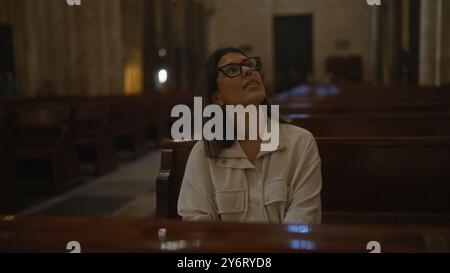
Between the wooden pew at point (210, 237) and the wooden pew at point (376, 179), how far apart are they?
1221 mm

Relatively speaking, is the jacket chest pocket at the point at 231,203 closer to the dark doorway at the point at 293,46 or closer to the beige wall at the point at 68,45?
the beige wall at the point at 68,45

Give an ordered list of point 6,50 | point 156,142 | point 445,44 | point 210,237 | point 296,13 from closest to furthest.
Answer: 1. point 210,237
2. point 445,44
3. point 156,142
4. point 6,50
5. point 296,13

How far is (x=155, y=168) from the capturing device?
25.3 feet

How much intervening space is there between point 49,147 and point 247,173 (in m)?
4.82

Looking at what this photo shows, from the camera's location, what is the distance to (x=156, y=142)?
10273mm

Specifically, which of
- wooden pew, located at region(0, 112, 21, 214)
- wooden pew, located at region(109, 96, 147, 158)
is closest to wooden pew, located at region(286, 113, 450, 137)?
wooden pew, located at region(0, 112, 21, 214)

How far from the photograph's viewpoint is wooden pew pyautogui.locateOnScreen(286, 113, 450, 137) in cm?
377

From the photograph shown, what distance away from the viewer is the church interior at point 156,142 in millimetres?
1287

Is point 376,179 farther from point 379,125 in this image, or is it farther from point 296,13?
point 296,13

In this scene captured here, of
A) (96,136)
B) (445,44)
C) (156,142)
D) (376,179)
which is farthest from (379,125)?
(156,142)

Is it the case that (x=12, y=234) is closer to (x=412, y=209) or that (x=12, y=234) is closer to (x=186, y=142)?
(x=186, y=142)

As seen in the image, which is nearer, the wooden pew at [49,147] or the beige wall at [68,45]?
the wooden pew at [49,147]

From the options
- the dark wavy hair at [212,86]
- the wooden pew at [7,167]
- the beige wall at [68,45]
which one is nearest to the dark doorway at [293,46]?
the beige wall at [68,45]
